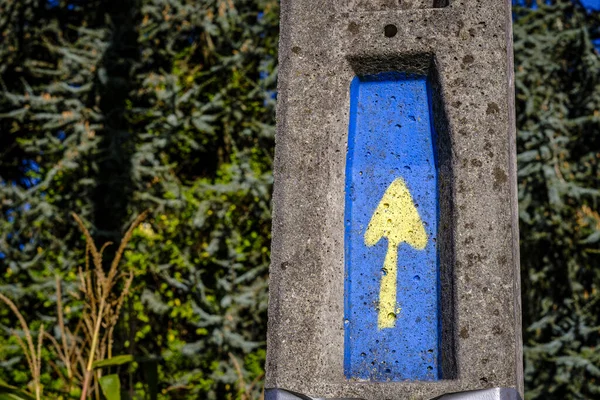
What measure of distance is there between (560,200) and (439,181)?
287cm

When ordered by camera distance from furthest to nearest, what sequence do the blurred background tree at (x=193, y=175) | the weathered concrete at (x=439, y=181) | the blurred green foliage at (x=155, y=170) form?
the blurred green foliage at (x=155, y=170) < the blurred background tree at (x=193, y=175) < the weathered concrete at (x=439, y=181)

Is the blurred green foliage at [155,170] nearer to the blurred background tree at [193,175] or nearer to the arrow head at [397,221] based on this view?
the blurred background tree at [193,175]

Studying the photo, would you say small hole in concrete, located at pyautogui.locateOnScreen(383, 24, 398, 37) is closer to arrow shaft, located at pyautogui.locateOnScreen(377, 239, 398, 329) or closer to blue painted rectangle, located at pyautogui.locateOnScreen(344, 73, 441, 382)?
blue painted rectangle, located at pyautogui.locateOnScreen(344, 73, 441, 382)

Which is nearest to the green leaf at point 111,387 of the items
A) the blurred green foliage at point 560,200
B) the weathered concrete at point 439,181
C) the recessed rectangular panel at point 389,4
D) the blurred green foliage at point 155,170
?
the weathered concrete at point 439,181

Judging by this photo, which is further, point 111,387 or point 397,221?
point 111,387

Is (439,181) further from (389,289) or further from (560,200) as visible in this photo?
(560,200)

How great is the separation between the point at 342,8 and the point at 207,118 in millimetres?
3108

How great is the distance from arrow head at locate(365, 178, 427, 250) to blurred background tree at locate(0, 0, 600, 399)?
106 inches

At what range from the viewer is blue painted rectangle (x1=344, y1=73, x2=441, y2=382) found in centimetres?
166

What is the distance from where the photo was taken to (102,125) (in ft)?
16.5

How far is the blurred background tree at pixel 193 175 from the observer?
446cm

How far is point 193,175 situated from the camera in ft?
17.2

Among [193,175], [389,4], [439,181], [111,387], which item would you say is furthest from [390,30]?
[193,175]

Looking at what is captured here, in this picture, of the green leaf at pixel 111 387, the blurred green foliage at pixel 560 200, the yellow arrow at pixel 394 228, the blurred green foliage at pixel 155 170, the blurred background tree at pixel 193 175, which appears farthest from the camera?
the blurred green foliage at pixel 155 170
